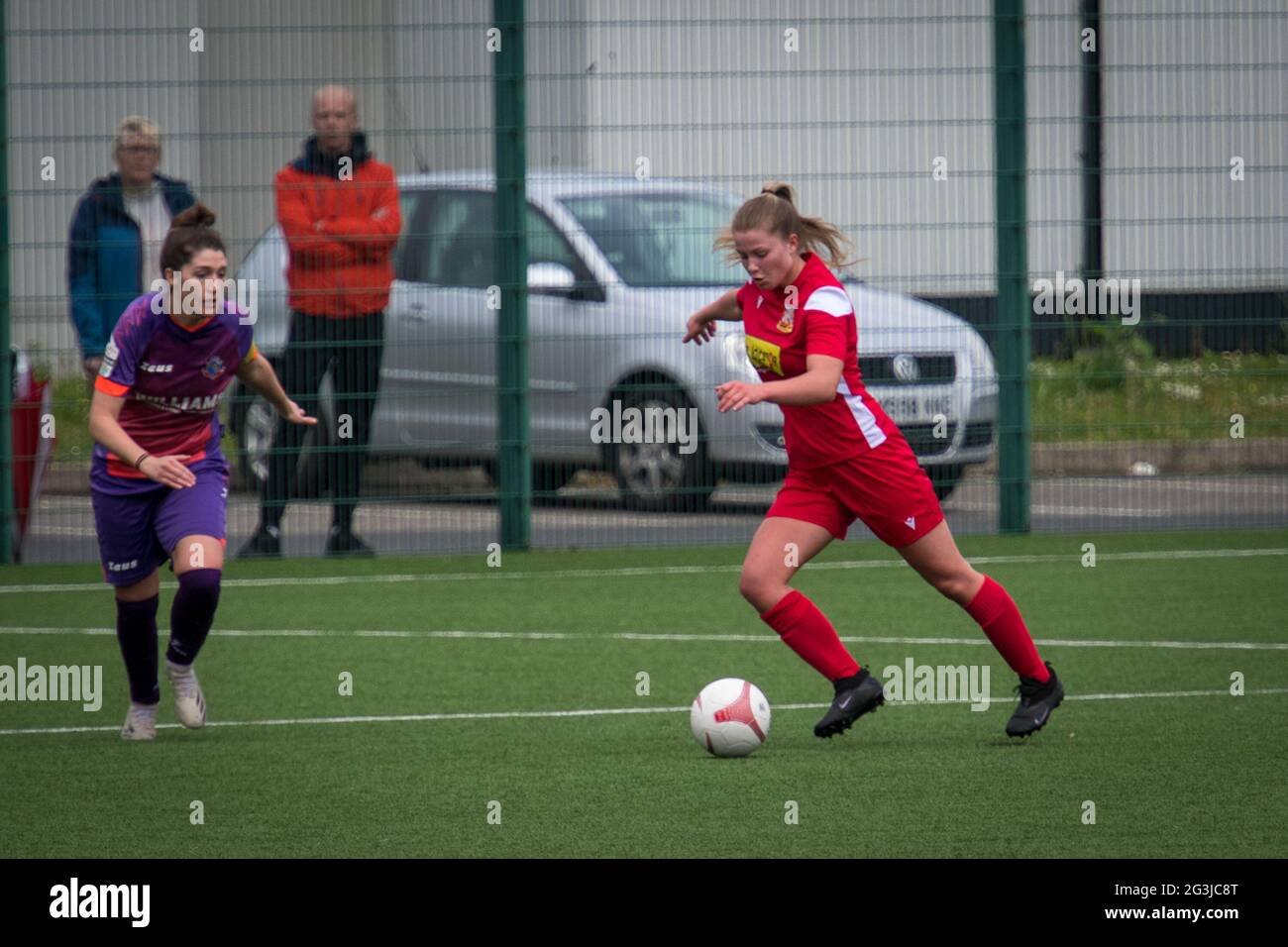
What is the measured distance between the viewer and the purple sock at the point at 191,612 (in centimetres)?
722

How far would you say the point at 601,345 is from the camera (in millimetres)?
12672

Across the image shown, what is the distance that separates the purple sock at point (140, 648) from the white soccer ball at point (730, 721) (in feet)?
5.94

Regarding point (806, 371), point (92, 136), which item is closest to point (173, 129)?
point (92, 136)

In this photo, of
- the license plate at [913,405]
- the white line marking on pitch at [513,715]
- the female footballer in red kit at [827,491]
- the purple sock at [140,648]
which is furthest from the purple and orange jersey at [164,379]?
the license plate at [913,405]

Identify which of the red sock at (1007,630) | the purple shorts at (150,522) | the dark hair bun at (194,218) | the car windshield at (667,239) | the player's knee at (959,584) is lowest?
the red sock at (1007,630)

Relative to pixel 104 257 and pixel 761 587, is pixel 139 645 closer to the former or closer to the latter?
pixel 761 587

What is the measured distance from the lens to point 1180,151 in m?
12.7

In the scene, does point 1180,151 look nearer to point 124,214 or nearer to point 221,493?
point 124,214

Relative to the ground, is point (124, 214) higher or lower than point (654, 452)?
higher

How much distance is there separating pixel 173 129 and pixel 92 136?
1.40ft

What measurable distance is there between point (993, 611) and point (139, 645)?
8.89 feet

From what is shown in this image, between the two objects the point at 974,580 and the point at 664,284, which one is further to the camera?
the point at 664,284

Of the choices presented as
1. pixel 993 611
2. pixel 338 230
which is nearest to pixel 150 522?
pixel 993 611

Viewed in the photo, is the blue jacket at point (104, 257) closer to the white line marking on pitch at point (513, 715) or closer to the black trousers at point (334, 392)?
the black trousers at point (334, 392)
